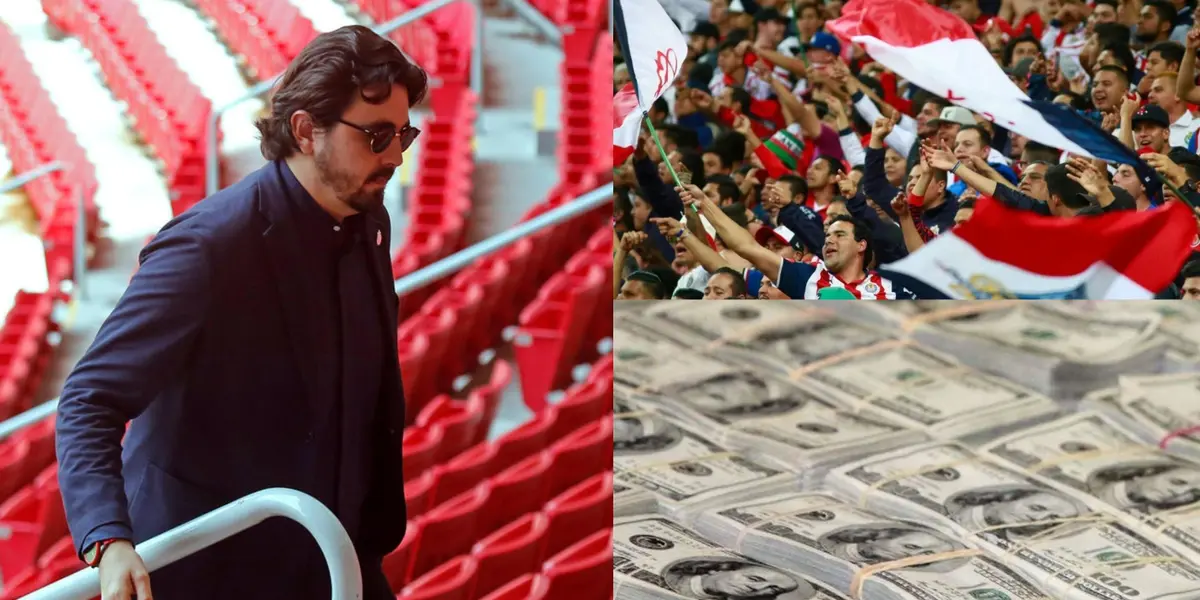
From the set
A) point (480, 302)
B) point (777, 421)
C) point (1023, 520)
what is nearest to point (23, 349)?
point (480, 302)

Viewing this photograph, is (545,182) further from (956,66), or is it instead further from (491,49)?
(956,66)

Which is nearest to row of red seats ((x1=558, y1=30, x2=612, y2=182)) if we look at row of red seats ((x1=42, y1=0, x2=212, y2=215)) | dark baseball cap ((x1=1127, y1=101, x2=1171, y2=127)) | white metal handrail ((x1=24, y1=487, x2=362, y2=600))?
row of red seats ((x1=42, y1=0, x2=212, y2=215))

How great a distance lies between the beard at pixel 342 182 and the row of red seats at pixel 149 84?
768 millimetres

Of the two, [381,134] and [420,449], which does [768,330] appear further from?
[381,134]

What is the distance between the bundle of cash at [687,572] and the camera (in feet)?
8.73

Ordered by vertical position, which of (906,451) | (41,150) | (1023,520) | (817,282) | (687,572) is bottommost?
(687,572)

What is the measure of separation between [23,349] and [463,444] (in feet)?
2.60

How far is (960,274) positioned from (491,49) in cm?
112

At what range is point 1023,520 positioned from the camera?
2674 mm

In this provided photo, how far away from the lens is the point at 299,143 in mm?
1708

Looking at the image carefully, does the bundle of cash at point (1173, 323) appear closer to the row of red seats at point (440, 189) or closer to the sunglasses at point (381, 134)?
the row of red seats at point (440, 189)

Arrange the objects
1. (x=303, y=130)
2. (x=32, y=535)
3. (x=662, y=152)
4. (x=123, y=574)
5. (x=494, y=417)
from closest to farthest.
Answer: (x=123, y=574), (x=303, y=130), (x=32, y=535), (x=494, y=417), (x=662, y=152)

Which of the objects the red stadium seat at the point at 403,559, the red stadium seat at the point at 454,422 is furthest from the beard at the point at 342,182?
the red stadium seat at the point at 454,422

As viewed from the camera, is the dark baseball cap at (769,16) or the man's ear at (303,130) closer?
the man's ear at (303,130)
